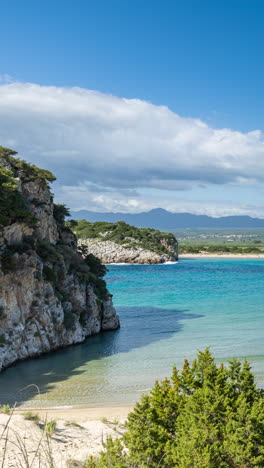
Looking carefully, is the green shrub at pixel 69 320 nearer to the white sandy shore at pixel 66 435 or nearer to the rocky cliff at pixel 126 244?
the white sandy shore at pixel 66 435

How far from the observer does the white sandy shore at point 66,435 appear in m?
9.93

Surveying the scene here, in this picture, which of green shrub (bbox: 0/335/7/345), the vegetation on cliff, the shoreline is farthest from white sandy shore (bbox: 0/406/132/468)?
the vegetation on cliff

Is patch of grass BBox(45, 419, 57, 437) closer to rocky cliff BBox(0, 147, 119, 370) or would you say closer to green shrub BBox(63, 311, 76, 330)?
rocky cliff BBox(0, 147, 119, 370)

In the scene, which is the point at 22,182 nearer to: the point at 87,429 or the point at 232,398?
the point at 87,429

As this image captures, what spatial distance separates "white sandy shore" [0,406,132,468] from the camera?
9.93 metres

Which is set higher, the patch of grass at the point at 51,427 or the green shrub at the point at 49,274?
the green shrub at the point at 49,274

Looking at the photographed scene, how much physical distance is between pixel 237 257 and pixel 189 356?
362ft

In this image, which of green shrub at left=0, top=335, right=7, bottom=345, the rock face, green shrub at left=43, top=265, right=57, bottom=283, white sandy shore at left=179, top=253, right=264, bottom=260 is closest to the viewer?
green shrub at left=0, top=335, right=7, bottom=345

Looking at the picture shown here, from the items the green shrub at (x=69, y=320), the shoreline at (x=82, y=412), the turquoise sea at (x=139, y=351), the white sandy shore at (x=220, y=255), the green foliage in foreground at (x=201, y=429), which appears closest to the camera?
the green foliage in foreground at (x=201, y=429)

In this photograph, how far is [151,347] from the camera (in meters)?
25.0

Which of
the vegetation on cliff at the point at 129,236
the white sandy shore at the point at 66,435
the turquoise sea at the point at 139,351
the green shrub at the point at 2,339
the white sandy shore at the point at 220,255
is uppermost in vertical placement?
the vegetation on cliff at the point at 129,236

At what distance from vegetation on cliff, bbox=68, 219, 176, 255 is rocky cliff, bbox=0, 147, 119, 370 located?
75926mm

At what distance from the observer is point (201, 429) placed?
29.6 feet

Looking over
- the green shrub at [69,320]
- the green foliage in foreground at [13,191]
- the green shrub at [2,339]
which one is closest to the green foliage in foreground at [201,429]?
the green shrub at [2,339]
